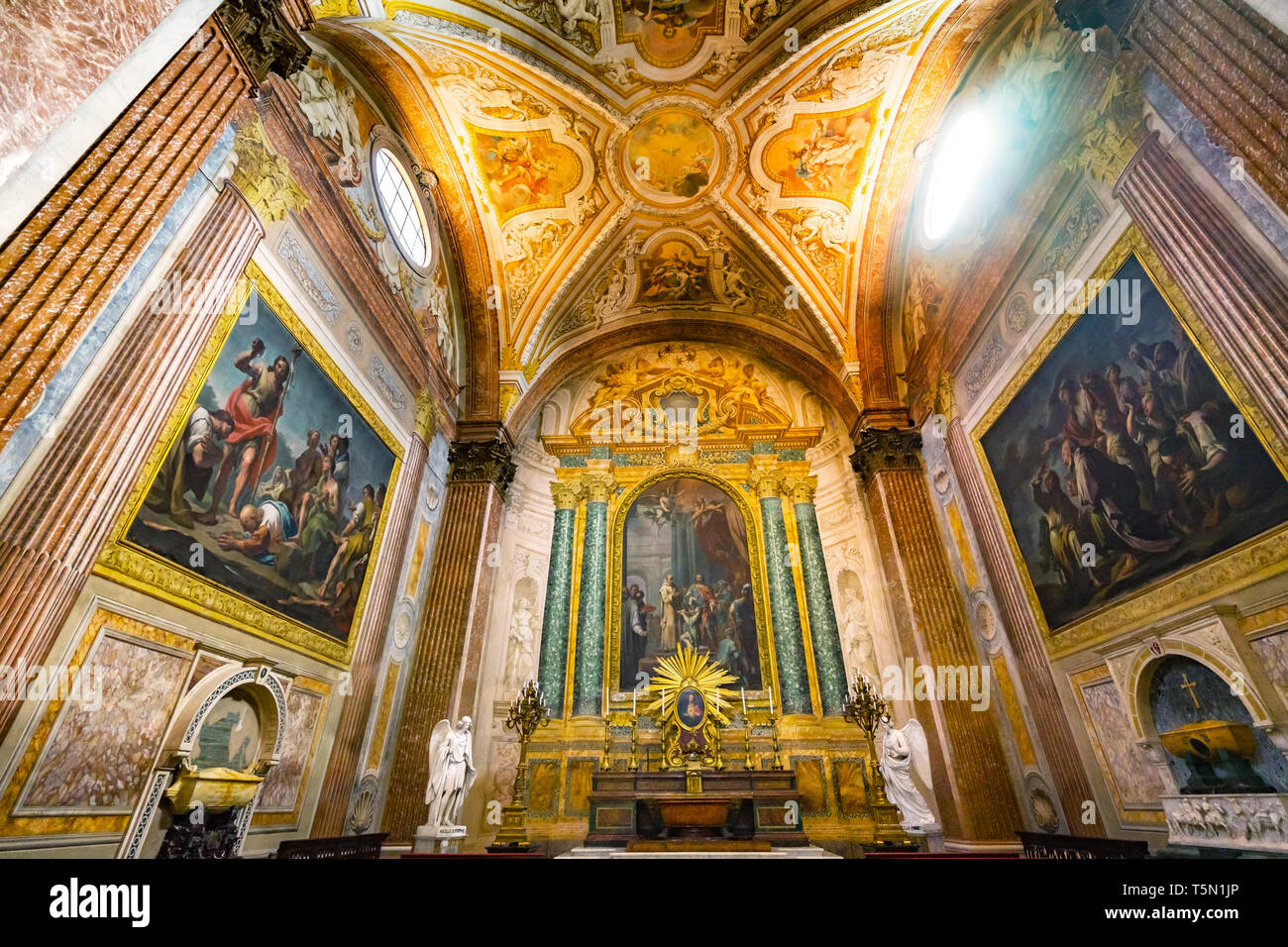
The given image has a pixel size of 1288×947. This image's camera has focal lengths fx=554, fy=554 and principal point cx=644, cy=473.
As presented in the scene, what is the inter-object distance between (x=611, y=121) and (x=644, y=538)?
26.1 ft

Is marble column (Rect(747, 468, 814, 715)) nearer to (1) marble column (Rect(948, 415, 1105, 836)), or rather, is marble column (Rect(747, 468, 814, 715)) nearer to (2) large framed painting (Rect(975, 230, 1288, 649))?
(1) marble column (Rect(948, 415, 1105, 836))

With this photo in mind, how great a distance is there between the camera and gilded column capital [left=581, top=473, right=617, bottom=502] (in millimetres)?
12281

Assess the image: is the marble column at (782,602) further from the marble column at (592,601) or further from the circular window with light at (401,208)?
the circular window with light at (401,208)

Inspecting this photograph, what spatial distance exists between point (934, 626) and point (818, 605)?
7.72ft

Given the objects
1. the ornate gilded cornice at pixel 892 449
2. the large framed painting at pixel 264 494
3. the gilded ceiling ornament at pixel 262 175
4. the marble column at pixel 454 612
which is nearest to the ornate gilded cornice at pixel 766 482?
the ornate gilded cornice at pixel 892 449

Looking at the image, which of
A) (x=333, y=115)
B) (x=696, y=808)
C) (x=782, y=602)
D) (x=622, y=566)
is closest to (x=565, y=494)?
(x=622, y=566)

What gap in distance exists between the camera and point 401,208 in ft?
31.0

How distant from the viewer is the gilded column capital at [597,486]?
12.3 meters

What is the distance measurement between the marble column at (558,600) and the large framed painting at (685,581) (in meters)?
0.96

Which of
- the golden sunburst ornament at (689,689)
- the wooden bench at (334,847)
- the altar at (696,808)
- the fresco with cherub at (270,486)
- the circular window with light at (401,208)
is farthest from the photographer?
the golden sunburst ornament at (689,689)

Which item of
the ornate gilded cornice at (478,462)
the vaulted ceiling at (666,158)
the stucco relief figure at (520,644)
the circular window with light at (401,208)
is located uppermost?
the vaulted ceiling at (666,158)

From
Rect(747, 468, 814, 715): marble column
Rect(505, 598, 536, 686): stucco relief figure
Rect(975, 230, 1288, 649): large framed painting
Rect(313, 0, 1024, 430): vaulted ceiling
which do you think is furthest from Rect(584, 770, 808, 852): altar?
Rect(313, 0, 1024, 430): vaulted ceiling
